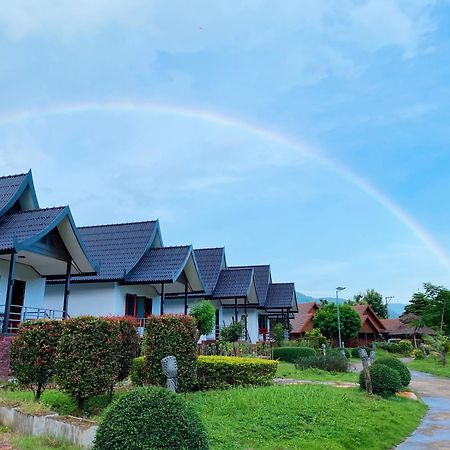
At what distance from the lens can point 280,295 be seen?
131 ft

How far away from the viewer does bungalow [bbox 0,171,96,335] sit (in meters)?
14.5

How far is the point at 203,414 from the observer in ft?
31.5

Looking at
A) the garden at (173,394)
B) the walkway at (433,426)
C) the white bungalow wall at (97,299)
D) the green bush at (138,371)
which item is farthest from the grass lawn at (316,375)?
the green bush at (138,371)

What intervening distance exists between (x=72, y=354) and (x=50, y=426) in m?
1.61

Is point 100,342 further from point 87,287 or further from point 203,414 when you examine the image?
point 87,287

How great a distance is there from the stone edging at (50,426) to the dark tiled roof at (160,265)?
12695mm

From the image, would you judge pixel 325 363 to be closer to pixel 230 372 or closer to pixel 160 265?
pixel 160 265

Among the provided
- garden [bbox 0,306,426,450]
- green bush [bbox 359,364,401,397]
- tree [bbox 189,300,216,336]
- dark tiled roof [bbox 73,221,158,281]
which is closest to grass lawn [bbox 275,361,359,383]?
tree [bbox 189,300,216,336]

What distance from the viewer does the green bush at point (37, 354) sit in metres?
9.91

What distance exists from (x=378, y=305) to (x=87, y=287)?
77732mm

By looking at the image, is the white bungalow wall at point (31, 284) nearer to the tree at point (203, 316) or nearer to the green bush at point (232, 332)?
the tree at point (203, 316)

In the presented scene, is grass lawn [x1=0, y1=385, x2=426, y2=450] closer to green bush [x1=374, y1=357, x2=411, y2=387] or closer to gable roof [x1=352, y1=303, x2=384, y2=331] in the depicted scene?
green bush [x1=374, y1=357, x2=411, y2=387]

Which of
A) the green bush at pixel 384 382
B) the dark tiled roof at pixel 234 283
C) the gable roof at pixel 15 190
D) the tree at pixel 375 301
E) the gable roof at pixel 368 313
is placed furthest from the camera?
the tree at pixel 375 301

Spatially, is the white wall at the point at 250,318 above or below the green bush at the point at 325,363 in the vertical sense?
above
